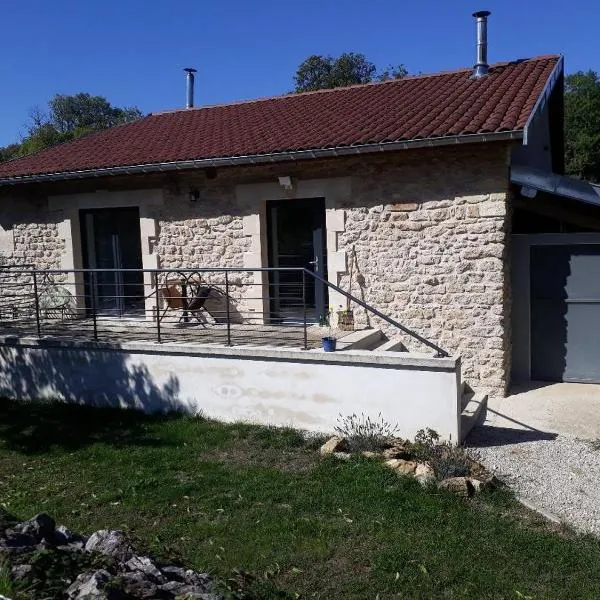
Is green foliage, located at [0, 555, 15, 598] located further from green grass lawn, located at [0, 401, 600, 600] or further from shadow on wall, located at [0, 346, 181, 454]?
shadow on wall, located at [0, 346, 181, 454]

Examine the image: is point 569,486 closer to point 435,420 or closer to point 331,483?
point 435,420

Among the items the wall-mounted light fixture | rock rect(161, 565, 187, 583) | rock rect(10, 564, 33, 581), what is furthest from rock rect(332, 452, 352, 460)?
the wall-mounted light fixture

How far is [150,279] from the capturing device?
33.5 ft

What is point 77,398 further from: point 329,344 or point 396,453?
point 396,453

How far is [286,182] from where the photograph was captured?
343 inches

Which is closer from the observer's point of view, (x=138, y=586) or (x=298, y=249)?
(x=138, y=586)

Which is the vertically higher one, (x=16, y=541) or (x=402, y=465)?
(x=16, y=541)

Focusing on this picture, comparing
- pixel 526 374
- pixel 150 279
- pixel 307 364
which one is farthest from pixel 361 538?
pixel 150 279

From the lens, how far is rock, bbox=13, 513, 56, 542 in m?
3.55

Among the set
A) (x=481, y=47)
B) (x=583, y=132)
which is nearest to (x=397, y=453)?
(x=481, y=47)

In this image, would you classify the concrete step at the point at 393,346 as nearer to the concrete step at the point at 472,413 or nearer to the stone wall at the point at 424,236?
the stone wall at the point at 424,236

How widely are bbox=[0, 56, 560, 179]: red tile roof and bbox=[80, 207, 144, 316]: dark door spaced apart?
3.20ft

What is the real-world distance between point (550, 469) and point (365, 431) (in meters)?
1.73

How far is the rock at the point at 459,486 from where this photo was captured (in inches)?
193
